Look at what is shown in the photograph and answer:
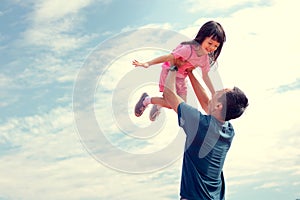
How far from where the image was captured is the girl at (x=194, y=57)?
7.82m

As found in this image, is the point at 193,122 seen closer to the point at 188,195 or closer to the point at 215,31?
the point at 188,195

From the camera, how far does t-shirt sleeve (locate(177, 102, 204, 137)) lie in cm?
629

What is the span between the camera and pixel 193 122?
20.7ft

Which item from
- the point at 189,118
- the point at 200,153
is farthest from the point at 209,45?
the point at 200,153

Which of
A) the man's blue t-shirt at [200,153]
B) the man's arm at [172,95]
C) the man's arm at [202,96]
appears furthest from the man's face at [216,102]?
the man's arm at [202,96]

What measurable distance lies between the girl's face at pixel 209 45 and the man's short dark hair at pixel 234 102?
5.68 feet

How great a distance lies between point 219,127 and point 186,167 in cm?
76

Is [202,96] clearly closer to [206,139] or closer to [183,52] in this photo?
[183,52]

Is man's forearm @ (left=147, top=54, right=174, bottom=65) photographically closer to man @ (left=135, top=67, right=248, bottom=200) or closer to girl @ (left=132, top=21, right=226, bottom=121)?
girl @ (left=132, top=21, right=226, bottom=121)

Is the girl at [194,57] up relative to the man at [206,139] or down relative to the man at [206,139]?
up

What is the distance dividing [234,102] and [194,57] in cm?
211

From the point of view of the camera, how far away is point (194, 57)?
8.18 m

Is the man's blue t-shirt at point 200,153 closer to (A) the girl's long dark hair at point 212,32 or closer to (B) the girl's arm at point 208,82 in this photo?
(B) the girl's arm at point 208,82

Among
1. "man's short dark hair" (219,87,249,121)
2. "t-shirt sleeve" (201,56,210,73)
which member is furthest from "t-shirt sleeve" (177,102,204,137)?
"t-shirt sleeve" (201,56,210,73)
